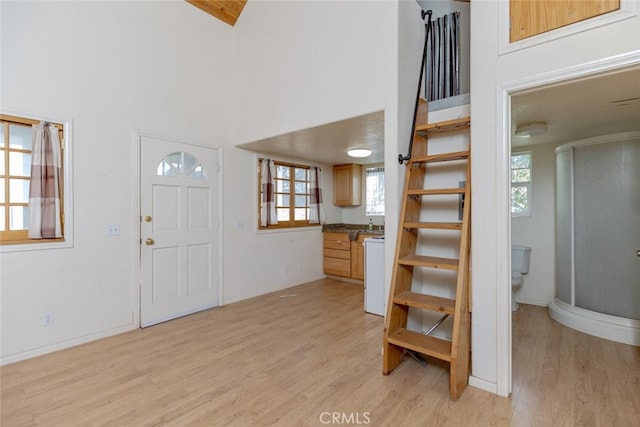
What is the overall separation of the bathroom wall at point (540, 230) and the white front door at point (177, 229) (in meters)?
3.99

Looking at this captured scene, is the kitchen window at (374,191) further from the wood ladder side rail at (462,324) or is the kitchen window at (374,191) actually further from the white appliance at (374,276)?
the wood ladder side rail at (462,324)

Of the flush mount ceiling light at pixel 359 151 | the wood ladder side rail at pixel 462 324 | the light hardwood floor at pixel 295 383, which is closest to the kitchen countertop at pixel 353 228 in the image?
the flush mount ceiling light at pixel 359 151

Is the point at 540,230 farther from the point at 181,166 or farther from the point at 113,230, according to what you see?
the point at 113,230

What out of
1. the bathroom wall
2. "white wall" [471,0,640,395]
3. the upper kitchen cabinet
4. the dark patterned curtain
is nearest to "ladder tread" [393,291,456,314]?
"white wall" [471,0,640,395]

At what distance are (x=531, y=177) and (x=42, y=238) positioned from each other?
5.33m

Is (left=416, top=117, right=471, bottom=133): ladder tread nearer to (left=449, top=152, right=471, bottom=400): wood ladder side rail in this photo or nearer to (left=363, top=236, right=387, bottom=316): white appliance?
(left=449, top=152, right=471, bottom=400): wood ladder side rail

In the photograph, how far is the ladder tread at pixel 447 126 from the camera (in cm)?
236

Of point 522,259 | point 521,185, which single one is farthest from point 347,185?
point 522,259

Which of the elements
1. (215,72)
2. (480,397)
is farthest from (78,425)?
(215,72)

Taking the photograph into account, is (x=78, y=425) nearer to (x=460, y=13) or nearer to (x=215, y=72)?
(x=215, y=72)

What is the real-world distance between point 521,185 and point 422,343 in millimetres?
2904

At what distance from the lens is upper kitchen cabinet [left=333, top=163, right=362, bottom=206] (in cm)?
568

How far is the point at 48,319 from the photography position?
274 cm

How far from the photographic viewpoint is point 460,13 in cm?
303
